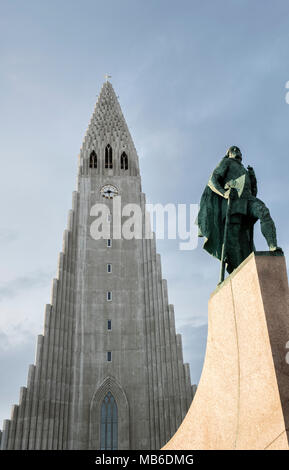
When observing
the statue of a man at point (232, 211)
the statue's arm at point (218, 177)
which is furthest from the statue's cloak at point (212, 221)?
the statue's arm at point (218, 177)

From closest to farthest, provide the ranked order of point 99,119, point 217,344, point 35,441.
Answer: point 217,344 → point 35,441 → point 99,119

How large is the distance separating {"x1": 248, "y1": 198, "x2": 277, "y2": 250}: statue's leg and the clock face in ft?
101

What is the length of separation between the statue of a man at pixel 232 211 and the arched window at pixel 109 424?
23.0 m

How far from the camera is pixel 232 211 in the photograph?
8.08 metres

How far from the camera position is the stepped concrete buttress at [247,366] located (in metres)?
5.55

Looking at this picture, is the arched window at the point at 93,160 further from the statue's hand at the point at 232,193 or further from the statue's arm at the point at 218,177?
the statue's hand at the point at 232,193

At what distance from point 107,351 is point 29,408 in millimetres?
6336

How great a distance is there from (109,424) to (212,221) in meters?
23.3

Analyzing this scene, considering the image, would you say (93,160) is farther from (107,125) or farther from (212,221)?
(212,221)

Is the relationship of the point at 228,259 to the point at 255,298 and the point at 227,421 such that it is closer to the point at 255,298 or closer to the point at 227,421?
the point at 255,298

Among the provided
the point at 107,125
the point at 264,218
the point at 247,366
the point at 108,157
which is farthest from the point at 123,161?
the point at 247,366

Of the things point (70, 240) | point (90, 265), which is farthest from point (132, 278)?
point (70, 240)

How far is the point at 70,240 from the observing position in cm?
3472

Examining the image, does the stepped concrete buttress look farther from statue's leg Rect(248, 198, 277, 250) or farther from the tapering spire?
the tapering spire
